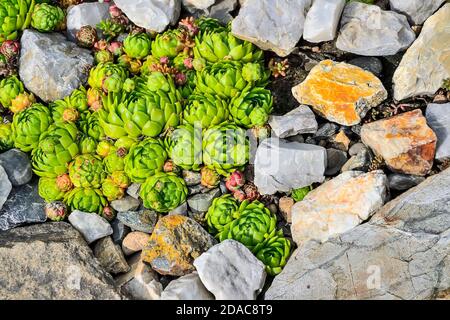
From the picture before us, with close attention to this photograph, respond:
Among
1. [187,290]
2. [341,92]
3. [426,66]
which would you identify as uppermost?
[426,66]

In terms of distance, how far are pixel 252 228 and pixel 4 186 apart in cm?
225

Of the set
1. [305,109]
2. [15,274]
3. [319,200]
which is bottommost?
[15,274]

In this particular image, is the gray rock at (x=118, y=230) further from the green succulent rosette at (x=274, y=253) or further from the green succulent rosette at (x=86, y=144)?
the green succulent rosette at (x=274, y=253)

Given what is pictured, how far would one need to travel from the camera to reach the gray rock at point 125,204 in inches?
215

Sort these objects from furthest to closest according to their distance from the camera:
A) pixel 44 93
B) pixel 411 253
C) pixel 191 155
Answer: pixel 44 93 → pixel 191 155 → pixel 411 253

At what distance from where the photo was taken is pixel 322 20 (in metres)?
5.57

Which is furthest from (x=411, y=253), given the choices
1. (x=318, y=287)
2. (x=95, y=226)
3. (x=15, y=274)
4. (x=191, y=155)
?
(x=15, y=274)

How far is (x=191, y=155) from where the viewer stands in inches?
210

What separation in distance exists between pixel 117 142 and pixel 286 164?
5.12ft

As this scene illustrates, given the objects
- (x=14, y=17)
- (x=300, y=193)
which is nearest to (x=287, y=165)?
(x=300, y=193)

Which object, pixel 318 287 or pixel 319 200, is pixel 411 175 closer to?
pixel 319 200

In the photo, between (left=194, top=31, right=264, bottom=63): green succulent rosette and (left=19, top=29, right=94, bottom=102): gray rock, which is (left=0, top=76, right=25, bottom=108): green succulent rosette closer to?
(left=19, top=29, right=94, bottom=102): gray rock

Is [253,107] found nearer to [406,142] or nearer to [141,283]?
[406,142]

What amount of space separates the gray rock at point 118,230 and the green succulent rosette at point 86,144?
27.8 inches
